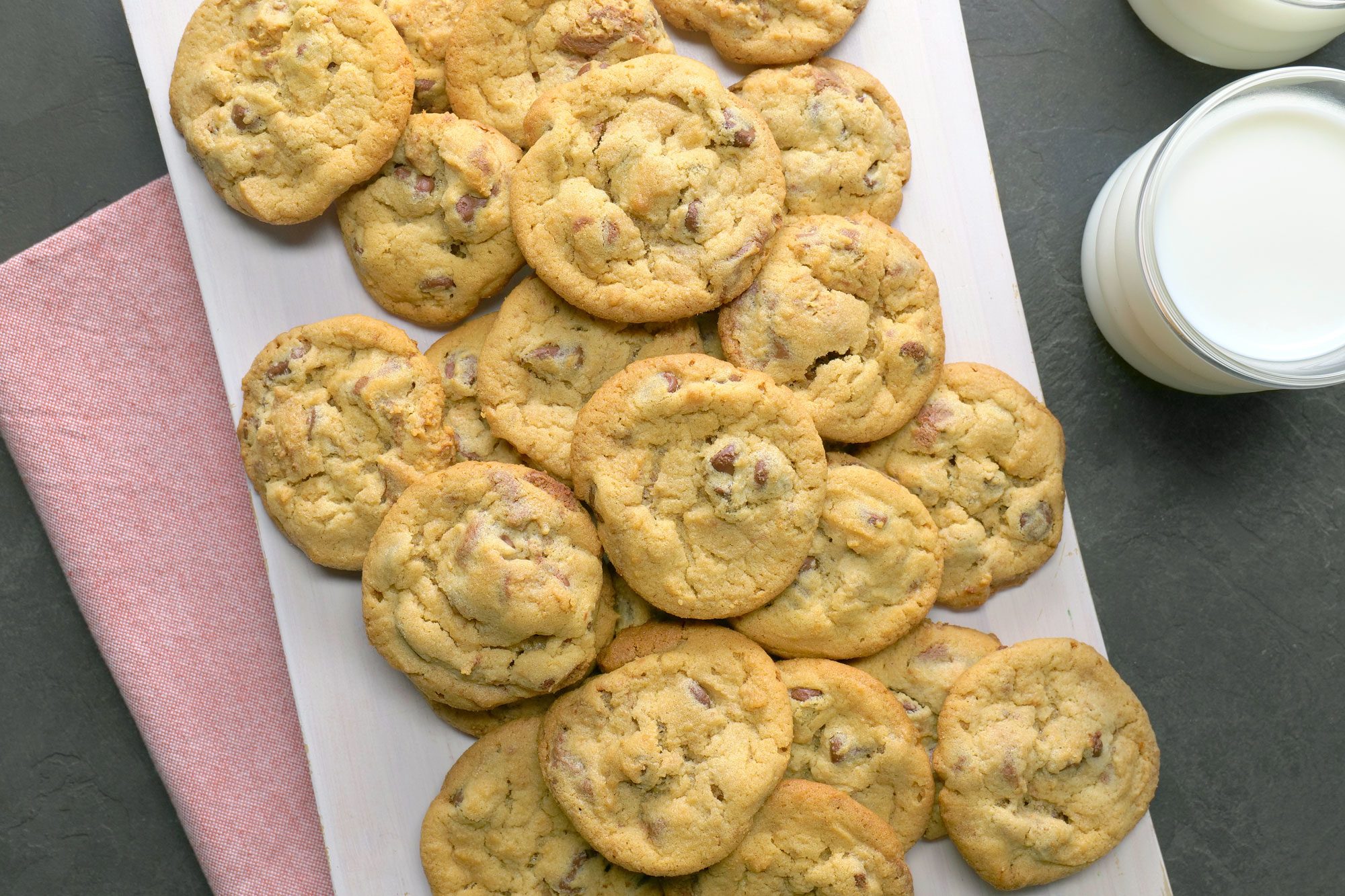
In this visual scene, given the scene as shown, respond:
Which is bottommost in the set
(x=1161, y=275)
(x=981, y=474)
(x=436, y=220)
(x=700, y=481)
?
(x=981, y=474)

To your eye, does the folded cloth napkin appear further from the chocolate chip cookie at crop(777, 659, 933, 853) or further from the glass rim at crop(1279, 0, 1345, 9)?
the glass rim at crop(1279, 0, 1345, 9)

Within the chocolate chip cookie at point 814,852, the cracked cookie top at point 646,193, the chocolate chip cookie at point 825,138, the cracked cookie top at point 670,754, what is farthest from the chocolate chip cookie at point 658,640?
the chocolate chip cookie at point 825,138

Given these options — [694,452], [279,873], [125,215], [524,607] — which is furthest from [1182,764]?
[125,215]

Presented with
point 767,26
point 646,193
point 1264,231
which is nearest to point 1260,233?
point 1264,231

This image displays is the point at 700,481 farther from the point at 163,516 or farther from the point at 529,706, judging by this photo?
the point at 163,516

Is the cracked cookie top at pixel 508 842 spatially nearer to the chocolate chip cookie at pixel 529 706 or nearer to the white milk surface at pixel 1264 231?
the chocolate chip cookie at pixel 529 706

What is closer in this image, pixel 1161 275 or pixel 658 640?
pixel 658 640
